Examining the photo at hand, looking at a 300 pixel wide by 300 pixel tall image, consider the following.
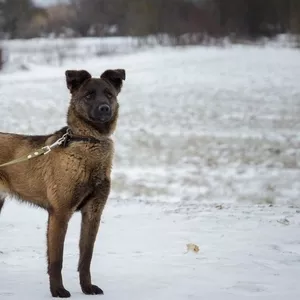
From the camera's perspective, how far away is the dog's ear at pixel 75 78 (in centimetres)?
511

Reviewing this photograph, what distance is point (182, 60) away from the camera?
40219 mm

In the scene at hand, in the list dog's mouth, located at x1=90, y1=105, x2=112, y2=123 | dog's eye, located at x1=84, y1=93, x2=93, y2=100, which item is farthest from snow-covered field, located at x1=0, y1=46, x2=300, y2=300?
dog's eye, located at x1=84, y1=93, x2=93, y2=100

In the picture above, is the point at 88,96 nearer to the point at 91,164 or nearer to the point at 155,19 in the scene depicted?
the point at 91,164

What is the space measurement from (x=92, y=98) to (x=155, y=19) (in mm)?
67699

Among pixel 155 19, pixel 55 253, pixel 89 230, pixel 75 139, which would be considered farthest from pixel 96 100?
pixel 155 19

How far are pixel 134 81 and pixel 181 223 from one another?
2291cm

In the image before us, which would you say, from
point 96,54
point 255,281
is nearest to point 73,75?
point 255,281

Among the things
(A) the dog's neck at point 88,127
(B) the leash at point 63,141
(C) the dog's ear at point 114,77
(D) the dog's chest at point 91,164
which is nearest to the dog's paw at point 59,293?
(D) the dog's chest at point 91,164

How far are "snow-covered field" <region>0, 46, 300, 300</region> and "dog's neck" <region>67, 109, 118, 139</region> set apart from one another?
1186 millimetres

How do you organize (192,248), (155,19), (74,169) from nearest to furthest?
(74,169) < (192,248) < (155,19)

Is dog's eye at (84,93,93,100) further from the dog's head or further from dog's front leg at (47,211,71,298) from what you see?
dog's front leg at (47,211,71,298)

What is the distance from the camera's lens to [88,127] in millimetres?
5109

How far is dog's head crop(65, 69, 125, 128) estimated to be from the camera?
16.3 feet

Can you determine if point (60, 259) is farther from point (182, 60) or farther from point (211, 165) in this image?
point (182, 60)
